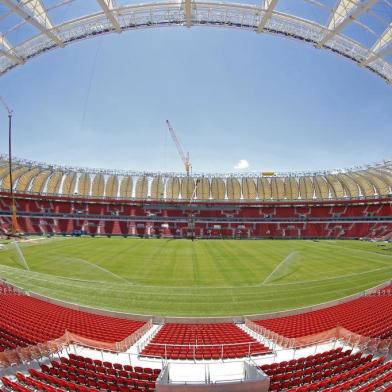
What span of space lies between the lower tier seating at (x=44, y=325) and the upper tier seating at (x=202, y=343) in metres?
2.11

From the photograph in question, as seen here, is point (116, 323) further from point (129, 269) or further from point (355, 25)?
point (355, 25)

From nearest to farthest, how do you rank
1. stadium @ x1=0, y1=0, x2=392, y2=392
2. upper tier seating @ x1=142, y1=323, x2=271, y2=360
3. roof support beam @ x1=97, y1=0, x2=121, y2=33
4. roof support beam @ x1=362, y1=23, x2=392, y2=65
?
stadium @ x1=0, y1=0, x2=392, y2=392, upper tier seating @ x1=142, y1=323, x2=271, y2=360, roof support beam @ x1=97, y1=0, x2=121, y2=33, roof support beam @ x1=362, y1=23, x2=392, y2=65

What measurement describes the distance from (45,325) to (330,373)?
46.3ft

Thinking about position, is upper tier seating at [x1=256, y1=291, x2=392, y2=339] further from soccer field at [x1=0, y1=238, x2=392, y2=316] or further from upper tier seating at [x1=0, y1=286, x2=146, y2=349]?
upper tier seating at [x1=0, y1=286, x2=146, y2=349]

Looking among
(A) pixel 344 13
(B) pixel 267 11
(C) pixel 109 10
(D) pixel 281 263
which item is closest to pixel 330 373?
(B) pixel 267 11

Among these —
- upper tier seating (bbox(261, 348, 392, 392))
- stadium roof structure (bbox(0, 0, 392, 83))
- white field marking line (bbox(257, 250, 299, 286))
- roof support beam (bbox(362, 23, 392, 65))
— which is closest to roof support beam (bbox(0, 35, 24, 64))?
stadium roof structure (bbox(0, 0, 392, 83))

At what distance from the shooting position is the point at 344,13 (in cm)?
1540

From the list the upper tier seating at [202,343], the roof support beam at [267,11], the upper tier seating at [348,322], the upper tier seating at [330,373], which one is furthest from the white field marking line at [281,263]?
the roof support beam at [267,11]

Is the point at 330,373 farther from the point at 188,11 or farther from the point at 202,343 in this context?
the point at 188,11

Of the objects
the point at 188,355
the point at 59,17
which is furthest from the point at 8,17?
the point at 188,355

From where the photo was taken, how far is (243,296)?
25.5m

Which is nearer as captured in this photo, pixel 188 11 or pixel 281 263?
pixel 188 11

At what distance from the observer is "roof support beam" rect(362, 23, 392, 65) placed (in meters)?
16.4

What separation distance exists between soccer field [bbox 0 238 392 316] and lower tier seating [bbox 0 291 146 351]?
4.58 m
